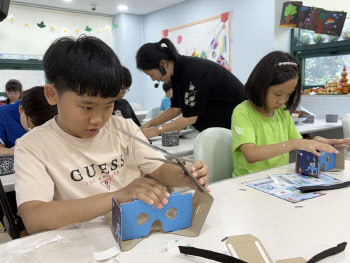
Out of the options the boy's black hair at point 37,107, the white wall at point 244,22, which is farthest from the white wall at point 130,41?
the boy's black hair at point 37,107

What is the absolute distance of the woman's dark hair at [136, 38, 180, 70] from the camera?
6.25 feet

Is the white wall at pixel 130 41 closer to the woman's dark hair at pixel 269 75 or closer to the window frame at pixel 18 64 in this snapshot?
the window frame at pixel 18 64

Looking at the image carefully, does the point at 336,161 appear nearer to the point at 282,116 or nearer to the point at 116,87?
the point at 282,116

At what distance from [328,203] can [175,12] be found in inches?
187

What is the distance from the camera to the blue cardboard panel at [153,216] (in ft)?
2.03

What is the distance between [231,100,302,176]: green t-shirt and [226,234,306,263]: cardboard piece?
2.23 feet

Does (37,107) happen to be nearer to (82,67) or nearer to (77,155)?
(77,155)

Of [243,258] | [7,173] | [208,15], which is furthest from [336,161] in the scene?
[208,15]

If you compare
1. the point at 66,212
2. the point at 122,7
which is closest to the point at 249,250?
the point at 66,212

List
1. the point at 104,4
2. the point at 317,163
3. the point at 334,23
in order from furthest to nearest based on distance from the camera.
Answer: the point at 104,4, the point at 334,23, the point at 317,163

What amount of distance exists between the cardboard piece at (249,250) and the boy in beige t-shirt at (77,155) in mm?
163

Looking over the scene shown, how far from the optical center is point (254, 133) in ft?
→ 4.38

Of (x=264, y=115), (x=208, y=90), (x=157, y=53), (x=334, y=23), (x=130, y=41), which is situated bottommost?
(x=264, y=115)

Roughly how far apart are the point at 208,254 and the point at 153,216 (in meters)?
0.15
